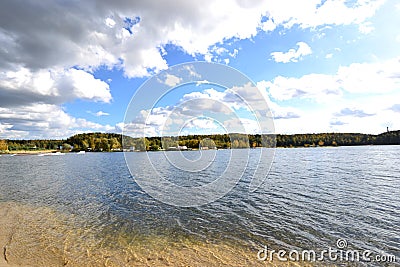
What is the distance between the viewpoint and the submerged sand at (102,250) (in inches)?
358

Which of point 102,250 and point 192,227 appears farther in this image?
point 192,227

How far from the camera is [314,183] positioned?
1019 inches

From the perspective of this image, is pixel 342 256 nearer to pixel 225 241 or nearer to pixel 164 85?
pixel 225 241

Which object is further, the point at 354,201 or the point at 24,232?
the point at 354,201

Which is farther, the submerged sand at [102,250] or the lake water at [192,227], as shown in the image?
the lake water at [192,227]

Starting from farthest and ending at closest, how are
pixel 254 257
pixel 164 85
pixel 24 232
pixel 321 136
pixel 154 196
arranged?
pixel 321 136 → pixel 154 196 → pixel 164 85 → pixel 24 232 → pixel 254 257

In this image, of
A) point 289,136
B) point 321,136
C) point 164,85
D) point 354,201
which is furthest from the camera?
point 321,136

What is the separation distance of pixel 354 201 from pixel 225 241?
41.2 feet

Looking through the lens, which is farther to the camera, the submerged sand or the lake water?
the lake water

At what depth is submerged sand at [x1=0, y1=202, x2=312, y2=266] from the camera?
9.09m

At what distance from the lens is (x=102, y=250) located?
10.1m

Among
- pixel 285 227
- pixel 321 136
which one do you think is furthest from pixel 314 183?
pixel 321 136

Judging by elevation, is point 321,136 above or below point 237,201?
above

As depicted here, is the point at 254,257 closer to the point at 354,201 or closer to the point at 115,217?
the point at 115,217
